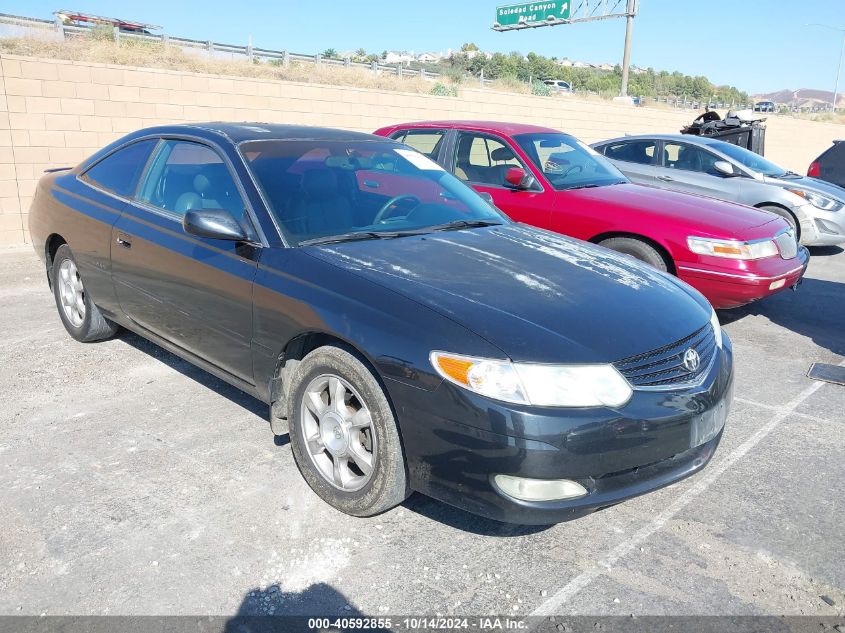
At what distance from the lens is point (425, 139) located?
7.14m

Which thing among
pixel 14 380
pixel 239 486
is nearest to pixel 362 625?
pixel 239 486

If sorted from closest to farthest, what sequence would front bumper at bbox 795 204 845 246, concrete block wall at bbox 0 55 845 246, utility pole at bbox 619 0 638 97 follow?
concrete block wall at bbox 0 55 845 246
front bumper at bbox 795 204 845 246
utility pole at bbox 619 0 638 97

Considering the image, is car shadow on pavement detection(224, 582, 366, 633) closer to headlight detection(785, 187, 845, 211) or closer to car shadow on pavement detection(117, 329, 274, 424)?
car shadow on pavement detection(117, 329, 274, 424)

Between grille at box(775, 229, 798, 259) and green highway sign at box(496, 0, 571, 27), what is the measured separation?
30.6 meters

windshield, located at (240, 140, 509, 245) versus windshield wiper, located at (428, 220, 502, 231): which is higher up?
windshield, located at (240, 140, 509, 245)

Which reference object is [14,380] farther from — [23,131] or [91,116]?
[91,116]

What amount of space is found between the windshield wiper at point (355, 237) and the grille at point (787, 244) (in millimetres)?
3605

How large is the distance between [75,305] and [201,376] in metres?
1.20

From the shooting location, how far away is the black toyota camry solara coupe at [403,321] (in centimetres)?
254

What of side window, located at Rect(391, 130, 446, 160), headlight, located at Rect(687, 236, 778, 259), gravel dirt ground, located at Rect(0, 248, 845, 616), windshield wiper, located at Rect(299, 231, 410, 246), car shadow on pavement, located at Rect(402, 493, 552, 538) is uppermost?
side window, located at Rect(391, 130, 446, 160)

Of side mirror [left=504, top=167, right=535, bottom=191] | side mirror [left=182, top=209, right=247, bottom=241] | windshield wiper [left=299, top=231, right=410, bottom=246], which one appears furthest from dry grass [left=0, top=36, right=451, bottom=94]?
windshield wiper [left=299, top=231, right=410, bottom=246]

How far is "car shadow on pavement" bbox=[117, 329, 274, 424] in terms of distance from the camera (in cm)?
415

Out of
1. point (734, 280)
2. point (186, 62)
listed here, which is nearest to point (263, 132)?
point (734, 280)

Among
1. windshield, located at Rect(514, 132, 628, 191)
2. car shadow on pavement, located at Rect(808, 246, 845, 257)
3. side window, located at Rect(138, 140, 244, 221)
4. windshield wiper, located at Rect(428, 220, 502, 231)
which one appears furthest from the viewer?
car shadow on pavement, located at Rect(808, 246, 845, 257)
